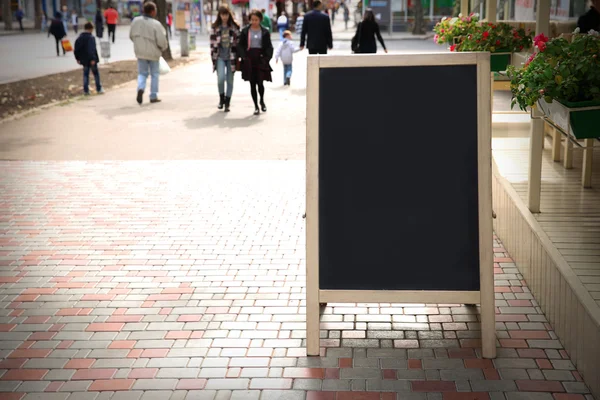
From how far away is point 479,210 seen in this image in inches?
175

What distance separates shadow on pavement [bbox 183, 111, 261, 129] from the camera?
13354mm

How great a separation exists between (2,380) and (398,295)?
2.01m

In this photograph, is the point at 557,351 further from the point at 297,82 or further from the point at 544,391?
Result: the point at 297,82

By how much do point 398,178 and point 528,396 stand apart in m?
1.23

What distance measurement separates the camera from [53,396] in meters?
4.16

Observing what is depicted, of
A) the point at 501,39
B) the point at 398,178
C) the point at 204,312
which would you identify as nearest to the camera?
the point at 398,178

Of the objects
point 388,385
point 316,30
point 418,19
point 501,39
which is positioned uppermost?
point 501,39

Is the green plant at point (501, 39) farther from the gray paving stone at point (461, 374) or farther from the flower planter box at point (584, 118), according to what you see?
the gray paving stone at point (461, 374)

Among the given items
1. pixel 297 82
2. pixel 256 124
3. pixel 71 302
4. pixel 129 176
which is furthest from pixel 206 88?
pixel 71 302

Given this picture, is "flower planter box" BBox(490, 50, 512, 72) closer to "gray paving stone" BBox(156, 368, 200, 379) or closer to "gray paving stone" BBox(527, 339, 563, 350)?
"gray paving stone" BBox(527, 339, 563, 350)

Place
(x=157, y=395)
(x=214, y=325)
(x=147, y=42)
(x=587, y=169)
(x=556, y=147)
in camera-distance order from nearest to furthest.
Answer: (x=157, y=395)
(x=214, y=325)
(x=587, y=169)
(x=556, y=147)
(x=147, y=42)

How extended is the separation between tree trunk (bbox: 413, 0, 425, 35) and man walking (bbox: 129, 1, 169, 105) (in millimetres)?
28326

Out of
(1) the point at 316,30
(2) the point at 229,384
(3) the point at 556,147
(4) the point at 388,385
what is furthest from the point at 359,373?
(1) the point at 316,30

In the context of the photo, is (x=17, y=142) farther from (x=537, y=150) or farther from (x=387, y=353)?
(x=387, y=353)
